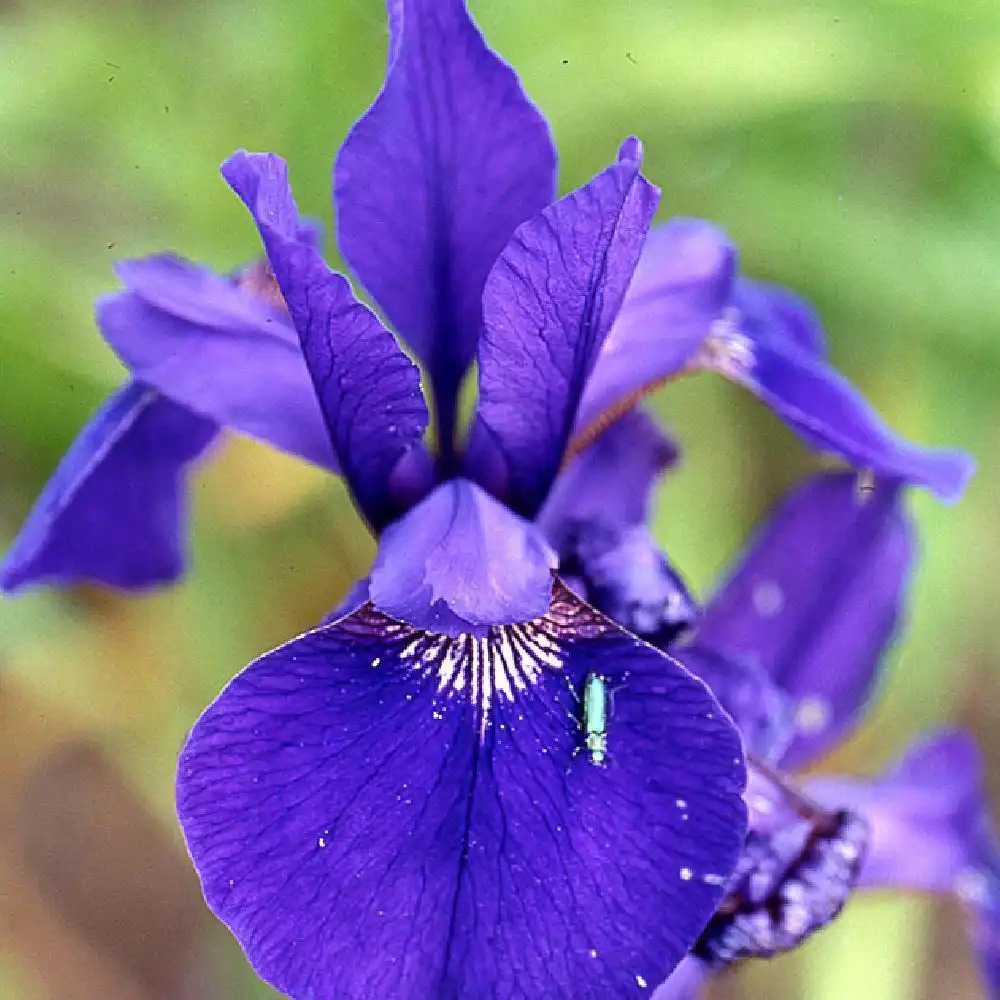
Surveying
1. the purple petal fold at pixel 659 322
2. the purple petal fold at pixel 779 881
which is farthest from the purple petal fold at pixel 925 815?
the purple petal fold at pixel 659 322

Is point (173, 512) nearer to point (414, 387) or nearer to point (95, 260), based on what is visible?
point (414, 387)

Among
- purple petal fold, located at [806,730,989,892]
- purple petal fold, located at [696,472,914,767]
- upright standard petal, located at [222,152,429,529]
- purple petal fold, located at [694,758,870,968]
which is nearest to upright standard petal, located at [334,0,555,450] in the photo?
upright standard petal, located at [222,152,429,529]

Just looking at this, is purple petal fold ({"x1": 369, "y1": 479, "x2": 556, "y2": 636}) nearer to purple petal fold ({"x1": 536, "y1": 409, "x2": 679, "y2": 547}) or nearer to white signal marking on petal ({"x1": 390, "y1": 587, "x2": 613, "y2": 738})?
white signal marking on petal ({"x1": 390, "y1": 587, "x2": 613, "y2": 738})

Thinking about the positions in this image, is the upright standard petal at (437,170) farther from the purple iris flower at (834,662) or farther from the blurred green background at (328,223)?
the blurred green background at (328,223)

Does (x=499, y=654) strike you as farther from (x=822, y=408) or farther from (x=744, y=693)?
(x=822, y=408)

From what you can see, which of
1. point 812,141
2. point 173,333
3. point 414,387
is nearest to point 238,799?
point 414,387
